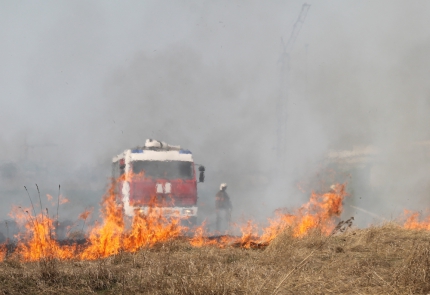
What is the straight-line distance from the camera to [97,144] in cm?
3716

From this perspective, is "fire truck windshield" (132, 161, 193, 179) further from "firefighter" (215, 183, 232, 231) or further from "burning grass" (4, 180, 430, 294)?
"burning grass" (4, 180, 430, 294)

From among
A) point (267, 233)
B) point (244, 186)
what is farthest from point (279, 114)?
point (267, 233)

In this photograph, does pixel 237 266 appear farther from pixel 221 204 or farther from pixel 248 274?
pixel 221 204

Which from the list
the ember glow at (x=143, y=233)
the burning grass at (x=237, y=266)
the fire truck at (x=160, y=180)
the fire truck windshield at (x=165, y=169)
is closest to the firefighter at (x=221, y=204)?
the fire truck at (x=160, y=180)

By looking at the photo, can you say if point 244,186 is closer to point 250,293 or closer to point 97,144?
point 97,144

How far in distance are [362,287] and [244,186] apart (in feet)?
95.5

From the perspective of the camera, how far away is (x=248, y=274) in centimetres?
514

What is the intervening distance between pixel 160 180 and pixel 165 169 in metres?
0.39

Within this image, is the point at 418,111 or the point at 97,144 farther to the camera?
the point at 97,144

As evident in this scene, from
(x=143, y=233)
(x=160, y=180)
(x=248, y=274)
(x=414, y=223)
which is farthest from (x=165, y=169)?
(x=248, y=274)

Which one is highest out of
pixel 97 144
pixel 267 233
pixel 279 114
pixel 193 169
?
pixel 279 114

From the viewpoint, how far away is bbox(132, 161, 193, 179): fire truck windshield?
552 inches

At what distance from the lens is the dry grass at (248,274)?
14.8 ft

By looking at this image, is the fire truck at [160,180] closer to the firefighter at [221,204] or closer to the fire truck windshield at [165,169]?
the fire truck windshield at [165,169]
